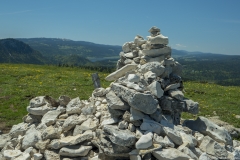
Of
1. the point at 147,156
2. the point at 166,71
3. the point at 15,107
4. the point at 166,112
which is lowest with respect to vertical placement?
the point at 15,107

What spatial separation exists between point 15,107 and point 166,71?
15.8 meters

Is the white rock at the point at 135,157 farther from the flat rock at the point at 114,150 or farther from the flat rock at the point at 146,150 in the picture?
the flat rock at the point at 114,150

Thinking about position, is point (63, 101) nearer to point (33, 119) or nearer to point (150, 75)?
point (33, 119)

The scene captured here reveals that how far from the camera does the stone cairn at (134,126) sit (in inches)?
406

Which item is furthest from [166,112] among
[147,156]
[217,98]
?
[217,98]

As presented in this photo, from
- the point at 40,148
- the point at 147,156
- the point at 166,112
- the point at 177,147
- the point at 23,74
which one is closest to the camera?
the point at 147,156

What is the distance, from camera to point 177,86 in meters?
13.2

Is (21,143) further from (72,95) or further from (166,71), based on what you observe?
(72,95)

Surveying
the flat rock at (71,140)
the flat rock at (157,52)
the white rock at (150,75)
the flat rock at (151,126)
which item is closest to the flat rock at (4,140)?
the flat rock at (71,140)

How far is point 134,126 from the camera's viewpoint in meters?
11.0

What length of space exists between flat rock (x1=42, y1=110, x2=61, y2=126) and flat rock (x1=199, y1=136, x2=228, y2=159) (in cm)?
806

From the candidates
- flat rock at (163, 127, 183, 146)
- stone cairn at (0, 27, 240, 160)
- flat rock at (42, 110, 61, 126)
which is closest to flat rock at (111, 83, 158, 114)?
stone cairn at (0, 27, 240, 160)

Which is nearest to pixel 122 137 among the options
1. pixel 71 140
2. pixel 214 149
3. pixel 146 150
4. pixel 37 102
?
pixel 146 150

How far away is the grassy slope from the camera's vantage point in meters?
21.5
